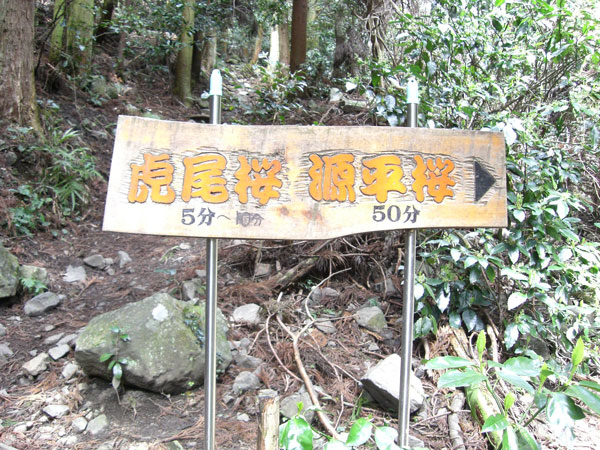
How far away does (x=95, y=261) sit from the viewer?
4391 mm

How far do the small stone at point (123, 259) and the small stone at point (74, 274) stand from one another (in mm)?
321

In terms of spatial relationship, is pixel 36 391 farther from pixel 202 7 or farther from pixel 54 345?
pixel 202 7

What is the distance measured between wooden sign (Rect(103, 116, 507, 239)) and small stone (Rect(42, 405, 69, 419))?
1434 millimetres

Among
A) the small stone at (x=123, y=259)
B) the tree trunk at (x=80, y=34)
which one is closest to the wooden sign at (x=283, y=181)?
the small stone at (x=123, y=259)

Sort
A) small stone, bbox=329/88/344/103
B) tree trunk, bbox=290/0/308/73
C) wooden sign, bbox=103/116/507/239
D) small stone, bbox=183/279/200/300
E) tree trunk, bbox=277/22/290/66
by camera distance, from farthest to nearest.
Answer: tree trunk, bbox=277/22/290/66 → tree trunk, bbox=290/0/308/73 → small stone, bbox=329/88/344/103 → small stone, bbox=183/279/200/300 → wooden sign, bbox=103/116/507/239

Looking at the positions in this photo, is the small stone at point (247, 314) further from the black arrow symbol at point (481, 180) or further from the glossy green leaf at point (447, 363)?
the glossy green leaf at point (447, 363)

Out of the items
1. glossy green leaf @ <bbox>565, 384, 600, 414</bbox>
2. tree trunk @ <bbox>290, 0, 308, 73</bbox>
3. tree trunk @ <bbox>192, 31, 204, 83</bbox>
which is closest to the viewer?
glossy green leaf @ <bbox>565, 384, 600, 414</bbox>

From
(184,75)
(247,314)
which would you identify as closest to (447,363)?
(247,314)

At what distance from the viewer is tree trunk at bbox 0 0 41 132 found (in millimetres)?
5004

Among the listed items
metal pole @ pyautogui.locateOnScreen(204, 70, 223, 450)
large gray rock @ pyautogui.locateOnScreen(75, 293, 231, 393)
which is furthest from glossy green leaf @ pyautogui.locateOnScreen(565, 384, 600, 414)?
large gray rock @ pyautogui.locateOnScreen(75, 293, 231, 393)

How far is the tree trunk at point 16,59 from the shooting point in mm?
5004

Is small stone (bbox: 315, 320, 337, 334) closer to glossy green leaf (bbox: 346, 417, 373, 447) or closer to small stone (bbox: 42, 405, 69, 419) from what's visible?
small stone (bbox: 42, 405, 69, 419)

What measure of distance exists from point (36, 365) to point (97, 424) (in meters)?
0.71

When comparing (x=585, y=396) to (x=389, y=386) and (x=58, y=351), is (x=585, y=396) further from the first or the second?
(x=58, y=351)
